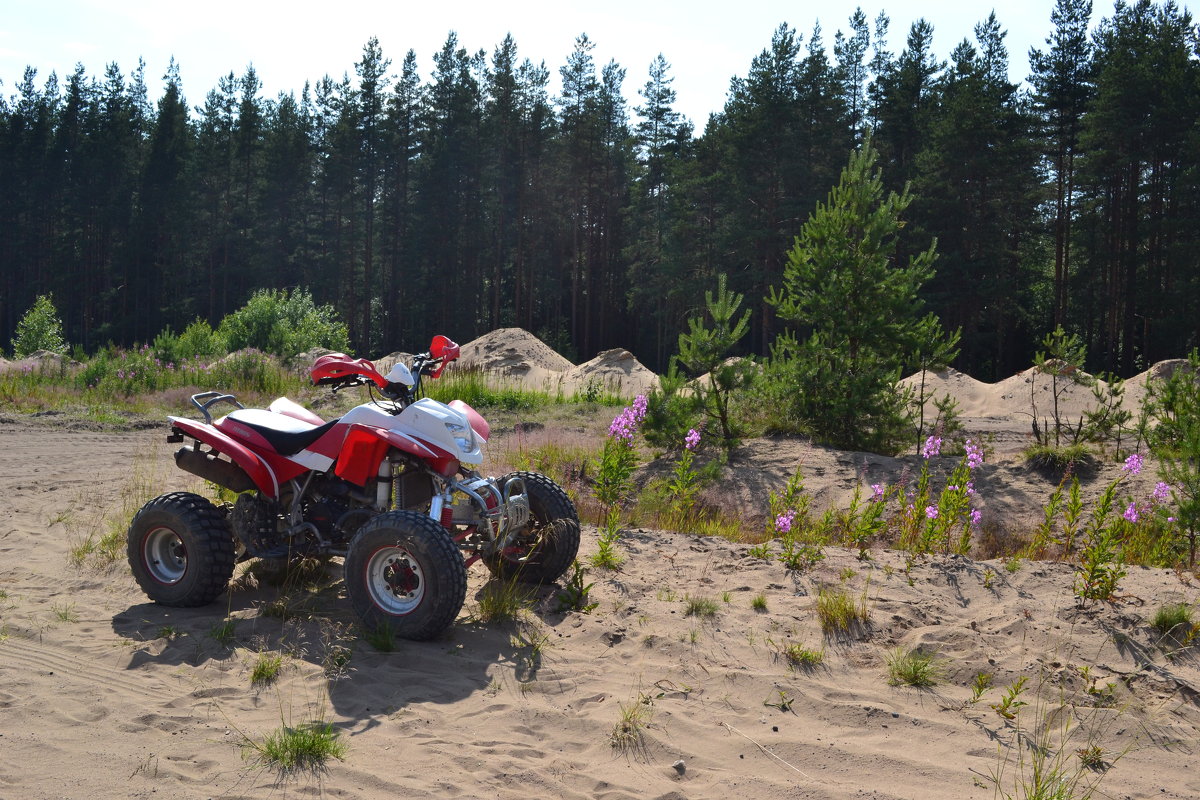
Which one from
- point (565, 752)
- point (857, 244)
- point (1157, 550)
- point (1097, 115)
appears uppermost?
point (1097, 115)

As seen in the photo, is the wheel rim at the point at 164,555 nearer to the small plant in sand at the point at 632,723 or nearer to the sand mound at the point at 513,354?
the small plant in sand at the point at 632,723

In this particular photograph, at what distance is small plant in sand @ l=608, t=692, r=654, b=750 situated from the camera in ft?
12.5

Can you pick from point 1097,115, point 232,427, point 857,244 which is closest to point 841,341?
point 857,244

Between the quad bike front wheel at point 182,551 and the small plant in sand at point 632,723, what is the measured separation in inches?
101

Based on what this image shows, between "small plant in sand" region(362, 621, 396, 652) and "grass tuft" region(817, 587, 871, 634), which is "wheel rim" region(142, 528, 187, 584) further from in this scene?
"grass tuft" region(817, 587, 871, 634)

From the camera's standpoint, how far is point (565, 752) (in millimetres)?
3773

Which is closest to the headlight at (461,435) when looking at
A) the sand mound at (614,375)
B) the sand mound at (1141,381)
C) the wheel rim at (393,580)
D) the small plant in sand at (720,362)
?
the wheel rim at (393,580)

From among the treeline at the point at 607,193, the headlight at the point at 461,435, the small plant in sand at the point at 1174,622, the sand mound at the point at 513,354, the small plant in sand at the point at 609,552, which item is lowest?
the small plant in sand at the point at 1174,622

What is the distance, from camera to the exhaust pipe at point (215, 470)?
5465mm

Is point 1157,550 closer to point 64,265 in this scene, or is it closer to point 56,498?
point 56,498

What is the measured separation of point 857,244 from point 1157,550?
6.07 meters

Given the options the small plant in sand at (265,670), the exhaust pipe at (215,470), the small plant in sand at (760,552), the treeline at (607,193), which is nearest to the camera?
the small plant in sand at (265,670)

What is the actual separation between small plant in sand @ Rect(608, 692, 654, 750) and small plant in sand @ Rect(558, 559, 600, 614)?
3.85ft

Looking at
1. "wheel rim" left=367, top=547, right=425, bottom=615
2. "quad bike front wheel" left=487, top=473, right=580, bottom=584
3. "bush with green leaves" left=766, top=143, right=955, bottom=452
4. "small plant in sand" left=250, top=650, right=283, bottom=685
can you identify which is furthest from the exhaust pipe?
"bush with green leaves" left=766, top=143, right=955, bottom=452
